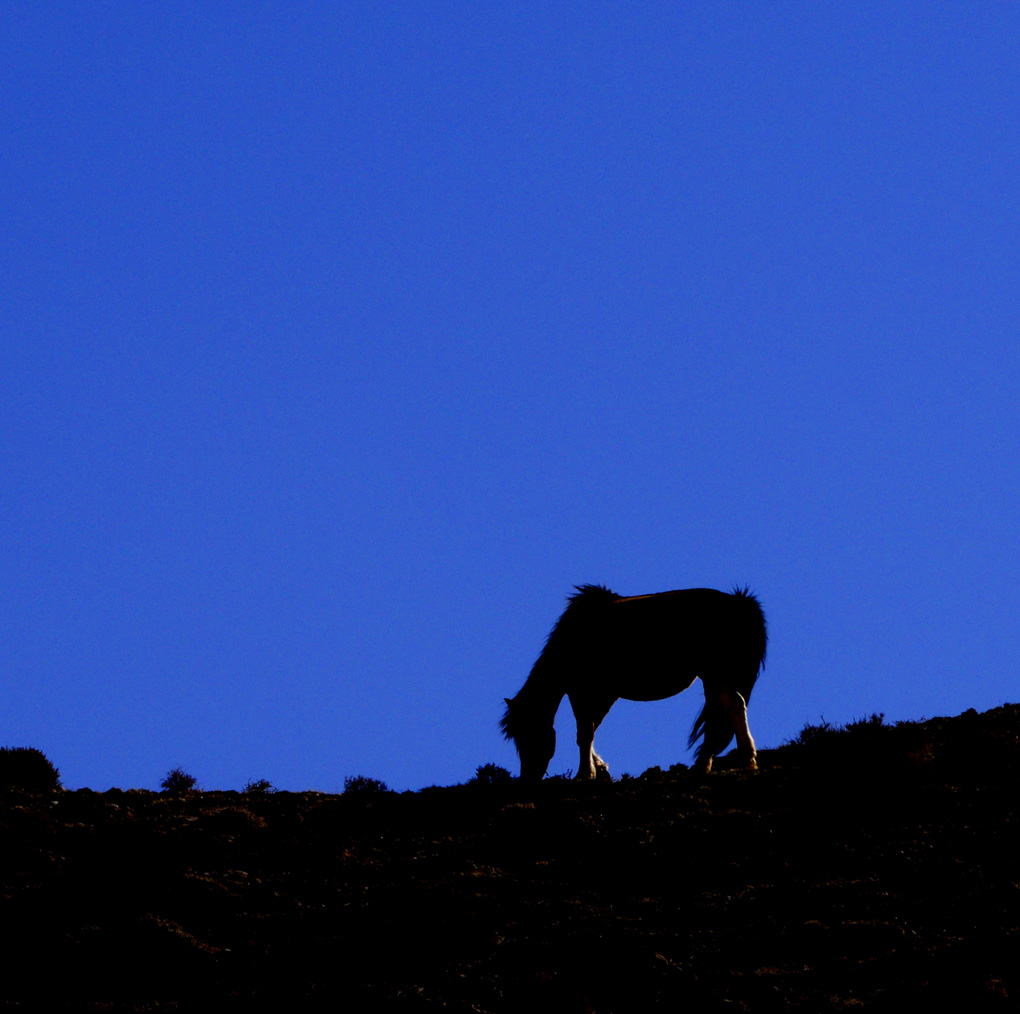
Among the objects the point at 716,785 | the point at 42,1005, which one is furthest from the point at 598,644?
the point at 42,1005

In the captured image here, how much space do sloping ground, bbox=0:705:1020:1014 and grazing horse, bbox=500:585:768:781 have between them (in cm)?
105

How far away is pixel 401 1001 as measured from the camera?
10992 millimetres

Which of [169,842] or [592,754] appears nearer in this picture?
[169,842]

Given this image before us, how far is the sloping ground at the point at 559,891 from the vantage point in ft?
36.6

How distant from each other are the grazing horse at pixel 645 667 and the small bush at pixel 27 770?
626 centimetres

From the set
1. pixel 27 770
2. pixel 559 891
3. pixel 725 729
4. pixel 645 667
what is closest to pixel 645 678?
pixel 645 667

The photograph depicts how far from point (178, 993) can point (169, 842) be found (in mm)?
3107

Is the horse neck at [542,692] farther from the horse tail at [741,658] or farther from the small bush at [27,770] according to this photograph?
the small bush at [27,770]

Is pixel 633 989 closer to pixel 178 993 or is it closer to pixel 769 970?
pixel 769 970

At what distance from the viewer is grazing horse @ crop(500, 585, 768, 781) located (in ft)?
55.2

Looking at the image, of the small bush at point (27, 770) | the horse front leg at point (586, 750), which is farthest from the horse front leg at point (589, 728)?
the small bush at point (27, 770)

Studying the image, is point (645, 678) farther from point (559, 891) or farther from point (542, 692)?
point (559, 891)

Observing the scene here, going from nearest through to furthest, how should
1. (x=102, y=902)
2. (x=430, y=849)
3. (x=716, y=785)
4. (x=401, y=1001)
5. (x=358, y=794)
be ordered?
(x=401, y=1001), (x=102, y=902), (x=430, y=849), (x=716, y=785), (x=358, y=794)

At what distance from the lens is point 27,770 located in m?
18.0
